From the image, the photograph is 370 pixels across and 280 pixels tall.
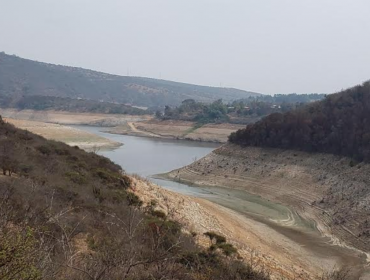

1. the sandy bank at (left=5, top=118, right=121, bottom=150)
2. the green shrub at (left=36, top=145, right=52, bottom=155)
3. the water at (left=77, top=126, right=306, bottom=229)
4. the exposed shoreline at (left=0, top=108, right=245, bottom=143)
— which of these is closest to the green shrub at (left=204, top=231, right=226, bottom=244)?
the water at (left=77, top=126, right=306, bottom=229)

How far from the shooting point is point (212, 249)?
521 inches

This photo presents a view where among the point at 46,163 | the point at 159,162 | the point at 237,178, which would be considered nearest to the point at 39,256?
the point at 46,163

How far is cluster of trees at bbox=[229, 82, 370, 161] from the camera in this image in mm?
32469

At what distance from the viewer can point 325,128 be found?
36.2 m

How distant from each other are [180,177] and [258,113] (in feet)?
179

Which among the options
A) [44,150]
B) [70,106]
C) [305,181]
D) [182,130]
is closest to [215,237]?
[44,150]

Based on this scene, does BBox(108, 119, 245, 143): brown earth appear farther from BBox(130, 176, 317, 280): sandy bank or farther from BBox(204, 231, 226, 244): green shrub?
BBox(204, 231, 226, 244): green shrub

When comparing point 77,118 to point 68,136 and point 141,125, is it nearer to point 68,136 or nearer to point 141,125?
point 141,125

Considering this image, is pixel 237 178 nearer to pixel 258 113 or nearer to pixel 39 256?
pixel 39 256

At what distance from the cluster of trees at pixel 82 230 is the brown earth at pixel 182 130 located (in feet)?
184

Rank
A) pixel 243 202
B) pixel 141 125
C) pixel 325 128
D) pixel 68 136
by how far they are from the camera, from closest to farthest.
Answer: pixel 243 202 < pixel 325 128 < pixel 68 136 < pixel 141 125

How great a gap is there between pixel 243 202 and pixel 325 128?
11.4m

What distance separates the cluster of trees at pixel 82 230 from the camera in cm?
504

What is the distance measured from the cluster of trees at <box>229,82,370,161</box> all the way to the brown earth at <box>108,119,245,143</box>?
35800mm
